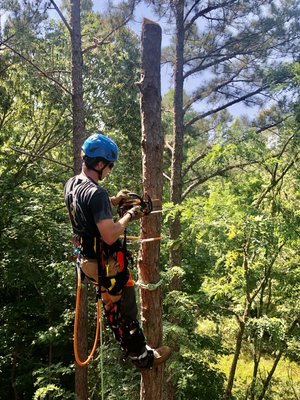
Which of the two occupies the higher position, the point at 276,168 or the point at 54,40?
the point at 54,40

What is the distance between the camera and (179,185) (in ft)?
24.9

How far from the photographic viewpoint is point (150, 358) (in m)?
2.91

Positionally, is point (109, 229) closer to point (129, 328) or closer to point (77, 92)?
point (129, 328)

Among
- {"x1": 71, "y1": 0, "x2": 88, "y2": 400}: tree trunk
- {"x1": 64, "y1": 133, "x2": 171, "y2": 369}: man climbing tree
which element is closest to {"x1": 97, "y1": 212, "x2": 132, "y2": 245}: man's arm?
{"x1": 64, "y1": 133, "x2": 171, "y2": 369}: man climbing tree

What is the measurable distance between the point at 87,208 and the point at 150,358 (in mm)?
1328

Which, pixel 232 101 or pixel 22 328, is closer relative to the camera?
pixel 22 328

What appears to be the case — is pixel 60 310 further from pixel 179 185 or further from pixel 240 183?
pixel 240 183

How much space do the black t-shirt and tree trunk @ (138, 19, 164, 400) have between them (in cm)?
60

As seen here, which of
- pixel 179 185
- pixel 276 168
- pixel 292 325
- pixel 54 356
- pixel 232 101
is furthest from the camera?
pixel 232 101

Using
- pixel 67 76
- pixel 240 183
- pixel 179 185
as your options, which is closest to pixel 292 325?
pixel 240 183

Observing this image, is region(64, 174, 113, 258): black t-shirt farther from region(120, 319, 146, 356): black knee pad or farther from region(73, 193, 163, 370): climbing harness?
region(120, 319, 146, 356): black knee pad

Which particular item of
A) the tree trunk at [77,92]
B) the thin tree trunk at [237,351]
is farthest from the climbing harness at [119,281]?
the tree trunk at [77,92]

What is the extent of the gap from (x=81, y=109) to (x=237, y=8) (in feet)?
13.4

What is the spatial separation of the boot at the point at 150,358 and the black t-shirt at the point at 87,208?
2.95 ft
